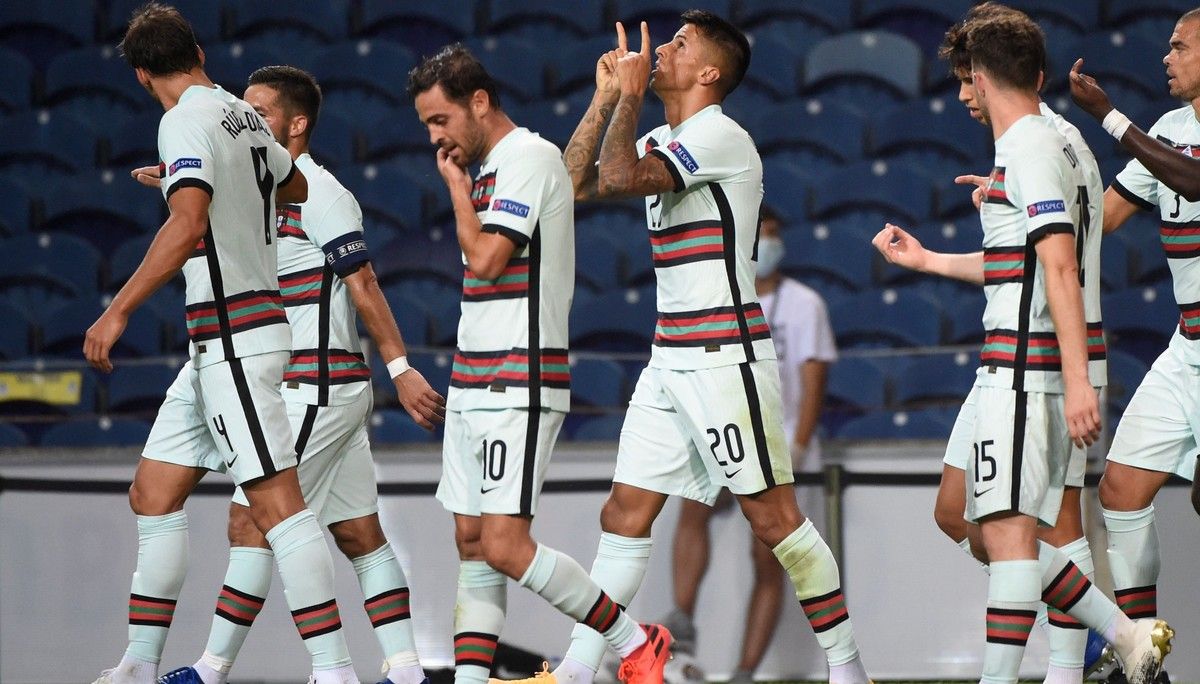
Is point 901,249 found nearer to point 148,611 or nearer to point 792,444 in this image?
point 792,444

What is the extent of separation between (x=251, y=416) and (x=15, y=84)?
6769 mm

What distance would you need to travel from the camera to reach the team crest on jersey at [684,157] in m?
4.14

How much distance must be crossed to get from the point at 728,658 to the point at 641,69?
273 cm

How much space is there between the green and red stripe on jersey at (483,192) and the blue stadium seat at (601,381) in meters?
2.84

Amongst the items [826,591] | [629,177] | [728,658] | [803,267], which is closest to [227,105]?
[629,177]

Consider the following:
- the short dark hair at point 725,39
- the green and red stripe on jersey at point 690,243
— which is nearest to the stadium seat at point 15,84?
the short dark hair at point 725,39

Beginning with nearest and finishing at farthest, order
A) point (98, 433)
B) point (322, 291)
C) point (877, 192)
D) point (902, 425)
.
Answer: point (322, 291) → point (98, 433) → point (902, 425) → point (877, 192)

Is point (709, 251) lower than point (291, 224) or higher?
lower

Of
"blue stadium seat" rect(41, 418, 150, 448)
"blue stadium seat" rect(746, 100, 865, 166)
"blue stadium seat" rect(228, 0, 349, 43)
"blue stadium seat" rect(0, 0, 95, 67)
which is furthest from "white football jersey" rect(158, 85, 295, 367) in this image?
"blue stadium seat" rect(0, 0, 95, 67)

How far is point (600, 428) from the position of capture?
6.93 meters

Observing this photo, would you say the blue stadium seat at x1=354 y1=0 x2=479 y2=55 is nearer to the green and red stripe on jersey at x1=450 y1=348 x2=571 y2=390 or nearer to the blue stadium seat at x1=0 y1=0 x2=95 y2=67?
the blue stadium seat at x1=0 y1=0 x2=95 y2=67

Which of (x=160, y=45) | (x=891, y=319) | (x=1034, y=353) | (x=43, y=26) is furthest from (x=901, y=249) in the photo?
(x=43, y=26)

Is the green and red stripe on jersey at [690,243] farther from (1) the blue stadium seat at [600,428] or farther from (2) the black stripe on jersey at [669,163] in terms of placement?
(1) the blue stadium seat at [600,428]

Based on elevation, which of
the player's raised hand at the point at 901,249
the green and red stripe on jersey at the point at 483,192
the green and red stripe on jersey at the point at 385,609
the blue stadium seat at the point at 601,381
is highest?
the green and red stripe on jersey at the point at 483,192
